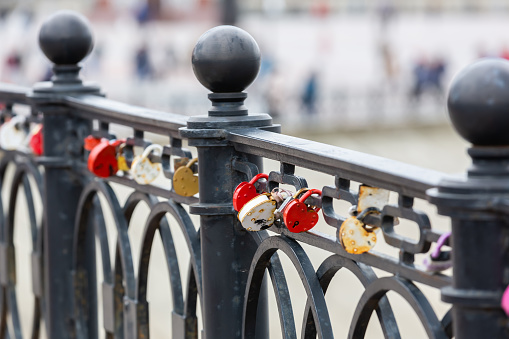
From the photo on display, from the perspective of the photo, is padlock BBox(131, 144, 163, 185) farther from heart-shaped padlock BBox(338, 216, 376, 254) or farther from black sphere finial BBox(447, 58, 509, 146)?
black sphere finial BBox(447, 58, 509, 146)

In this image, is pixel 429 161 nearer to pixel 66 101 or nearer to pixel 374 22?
pixel 374 22

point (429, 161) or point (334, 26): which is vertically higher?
point (334, 26)

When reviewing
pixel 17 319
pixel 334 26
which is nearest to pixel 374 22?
pixel 334 26

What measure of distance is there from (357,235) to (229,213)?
491mm

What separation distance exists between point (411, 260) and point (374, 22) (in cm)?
3245

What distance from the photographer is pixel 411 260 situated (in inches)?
52.2

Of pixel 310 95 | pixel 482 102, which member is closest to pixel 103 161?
pixel 482 102

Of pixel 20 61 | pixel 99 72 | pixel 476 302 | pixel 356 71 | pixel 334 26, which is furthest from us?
pixel 334 26

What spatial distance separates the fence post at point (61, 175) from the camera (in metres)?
2.66

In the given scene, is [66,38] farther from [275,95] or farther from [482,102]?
[275,95]

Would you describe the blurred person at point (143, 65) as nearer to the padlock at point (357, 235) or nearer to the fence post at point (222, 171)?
the fence post at point (222, 171)

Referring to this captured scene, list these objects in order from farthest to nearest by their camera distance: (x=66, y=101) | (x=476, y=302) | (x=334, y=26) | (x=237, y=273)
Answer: (x=334, y=26), (x=66, y=101), (x=237, y=273), (x=476, y=302)

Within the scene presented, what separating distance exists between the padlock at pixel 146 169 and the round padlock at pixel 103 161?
20 cm

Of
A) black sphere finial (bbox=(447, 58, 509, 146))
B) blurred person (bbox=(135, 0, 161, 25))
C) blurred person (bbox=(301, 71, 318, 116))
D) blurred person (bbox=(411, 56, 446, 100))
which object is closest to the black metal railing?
black sphere finial (bbox=(447, 58, 509, 146))
